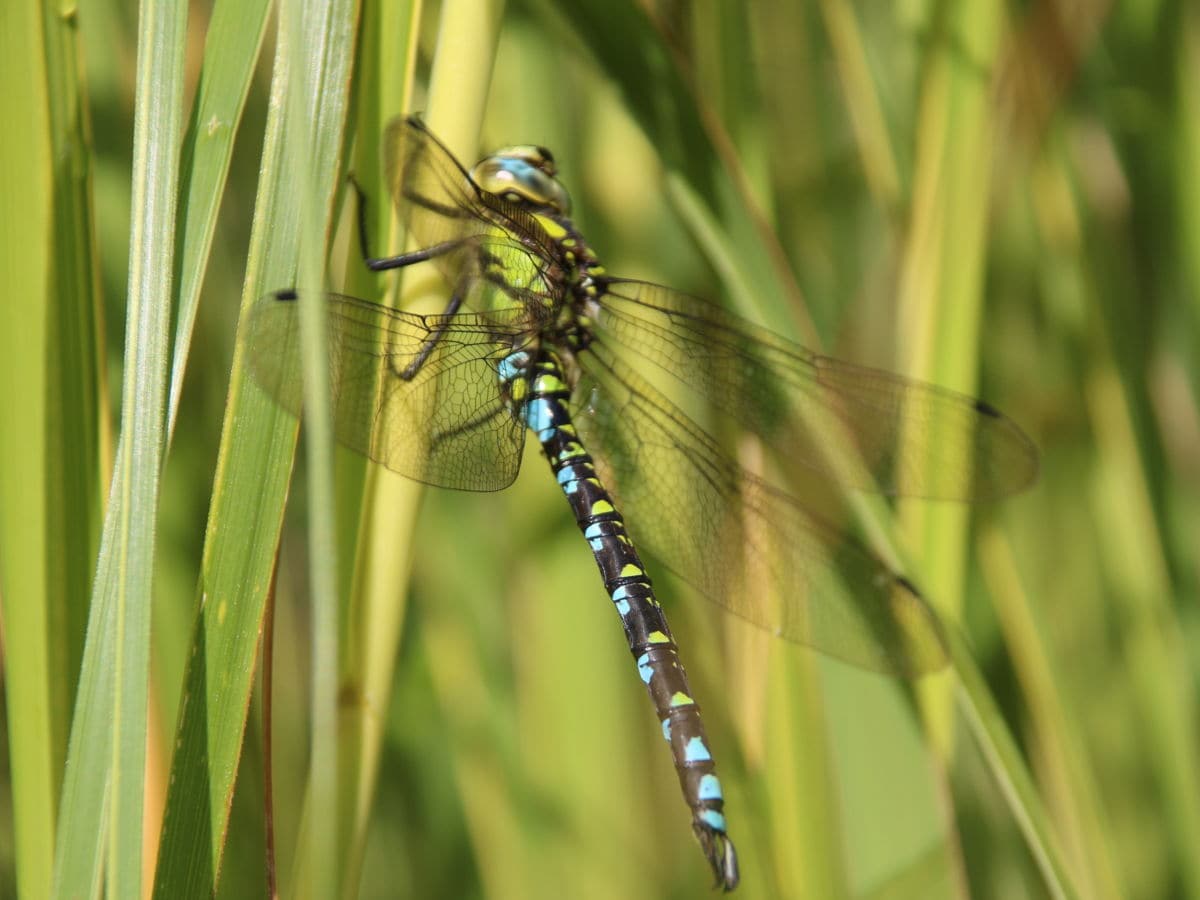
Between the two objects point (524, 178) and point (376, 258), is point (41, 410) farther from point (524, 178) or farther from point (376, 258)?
point (524, 178)

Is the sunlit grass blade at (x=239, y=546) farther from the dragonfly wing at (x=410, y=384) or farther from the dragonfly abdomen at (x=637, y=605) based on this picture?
the dragonfly abdomen at (x=637, y=605)

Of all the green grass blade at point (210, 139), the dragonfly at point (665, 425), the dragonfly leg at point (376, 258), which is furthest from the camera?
the dragonfly at point (665, 425)

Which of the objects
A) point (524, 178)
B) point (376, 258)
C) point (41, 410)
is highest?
point (524, 178)

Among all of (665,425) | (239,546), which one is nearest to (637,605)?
(665,425)

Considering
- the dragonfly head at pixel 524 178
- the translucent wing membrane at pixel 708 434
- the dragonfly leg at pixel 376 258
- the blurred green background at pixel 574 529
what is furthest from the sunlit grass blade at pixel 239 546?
the dragonfly head at pixel 524 178

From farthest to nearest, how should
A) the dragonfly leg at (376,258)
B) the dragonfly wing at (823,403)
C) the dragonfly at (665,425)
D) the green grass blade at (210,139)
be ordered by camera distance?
the dragonfly wing at (823,403) → the dragonfly at (665,425) → the dragonfly leg at (376,258) → the green grass blade at (210,139)

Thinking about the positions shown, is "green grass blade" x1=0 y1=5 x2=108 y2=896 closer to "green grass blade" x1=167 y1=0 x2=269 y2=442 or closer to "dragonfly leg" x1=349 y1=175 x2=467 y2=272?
"green grass blade" x1=167 y1=0 x2=269 y2=442
